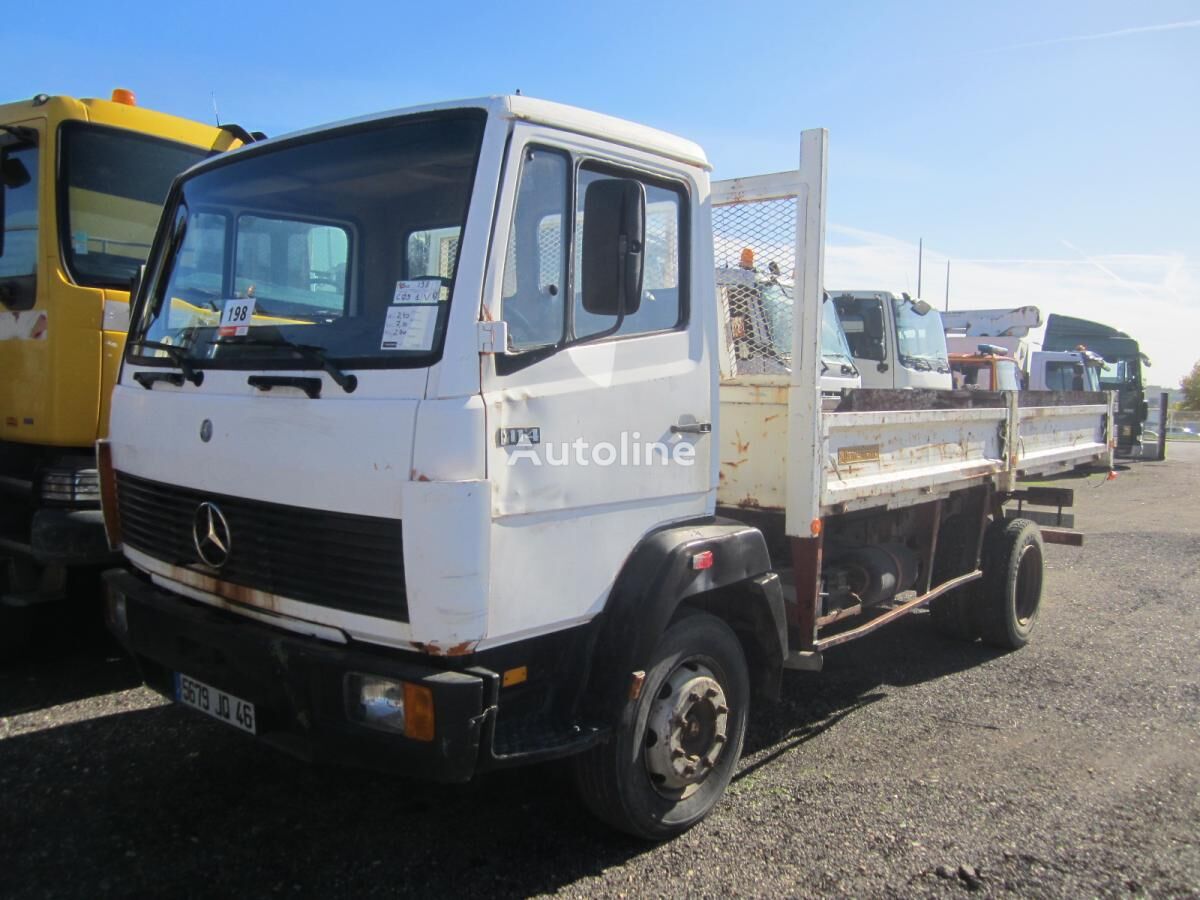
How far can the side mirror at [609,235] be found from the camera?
2.81m

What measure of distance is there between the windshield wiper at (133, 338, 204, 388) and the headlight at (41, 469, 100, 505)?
1427 millimetres

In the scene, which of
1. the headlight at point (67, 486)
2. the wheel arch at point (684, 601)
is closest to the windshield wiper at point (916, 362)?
the wheel arch at point (684, 601)

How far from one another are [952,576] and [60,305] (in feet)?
17.0

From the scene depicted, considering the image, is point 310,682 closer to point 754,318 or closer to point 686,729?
point 686,729

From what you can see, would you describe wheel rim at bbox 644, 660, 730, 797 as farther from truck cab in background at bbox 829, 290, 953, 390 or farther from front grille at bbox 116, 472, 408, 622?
truck cab in background at bbox 829, 290, 953, 390

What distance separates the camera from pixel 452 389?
8.37ft

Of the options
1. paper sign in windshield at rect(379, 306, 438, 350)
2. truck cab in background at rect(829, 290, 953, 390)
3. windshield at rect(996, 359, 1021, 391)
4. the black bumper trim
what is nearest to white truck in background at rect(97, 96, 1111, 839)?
paper sign in windshield at rect(379, 306, 438, 350)

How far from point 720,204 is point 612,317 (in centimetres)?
139

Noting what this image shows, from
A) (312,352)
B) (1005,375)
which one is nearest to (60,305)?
(312,352)

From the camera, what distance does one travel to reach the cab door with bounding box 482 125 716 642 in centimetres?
269

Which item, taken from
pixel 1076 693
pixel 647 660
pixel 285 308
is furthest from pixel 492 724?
pixel 1076 693

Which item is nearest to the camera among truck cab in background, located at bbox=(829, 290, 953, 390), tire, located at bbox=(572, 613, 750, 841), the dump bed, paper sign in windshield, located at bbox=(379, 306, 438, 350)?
paper sign in windshield, located at bbox=(379, 306, 438, 350)

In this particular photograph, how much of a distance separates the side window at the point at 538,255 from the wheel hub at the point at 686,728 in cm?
133

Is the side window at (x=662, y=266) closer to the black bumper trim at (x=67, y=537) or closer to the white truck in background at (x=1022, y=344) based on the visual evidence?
the black bumper trim at (x=67, y=537)
